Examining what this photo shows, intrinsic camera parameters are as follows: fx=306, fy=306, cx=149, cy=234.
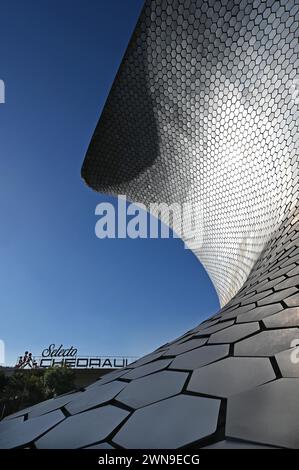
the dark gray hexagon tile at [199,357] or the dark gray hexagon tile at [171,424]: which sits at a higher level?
the dark gray hexagon tile at [199,357]

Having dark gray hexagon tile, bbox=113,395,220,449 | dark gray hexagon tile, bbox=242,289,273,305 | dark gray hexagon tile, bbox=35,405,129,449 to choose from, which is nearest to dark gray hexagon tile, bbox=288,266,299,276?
dark gray hexagon tile, bbox=242,289,273,305

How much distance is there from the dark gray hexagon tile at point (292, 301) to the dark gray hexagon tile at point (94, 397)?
1.51 m

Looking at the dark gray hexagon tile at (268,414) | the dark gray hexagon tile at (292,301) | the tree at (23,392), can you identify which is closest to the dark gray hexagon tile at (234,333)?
the dark gray hexagon tile at (292,301)

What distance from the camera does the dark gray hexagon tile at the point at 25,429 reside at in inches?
70.7

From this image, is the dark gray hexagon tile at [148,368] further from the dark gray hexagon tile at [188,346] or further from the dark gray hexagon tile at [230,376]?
the dark gray hexagon tile at [230,376]

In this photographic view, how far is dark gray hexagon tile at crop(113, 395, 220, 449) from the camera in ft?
4.48

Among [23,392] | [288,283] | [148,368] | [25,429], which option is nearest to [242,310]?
[288,283]

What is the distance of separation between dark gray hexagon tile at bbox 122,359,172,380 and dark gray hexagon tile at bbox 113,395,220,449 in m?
0.68

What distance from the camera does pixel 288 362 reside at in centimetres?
175

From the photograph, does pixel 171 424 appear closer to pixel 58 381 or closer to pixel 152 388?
pixel 152 388

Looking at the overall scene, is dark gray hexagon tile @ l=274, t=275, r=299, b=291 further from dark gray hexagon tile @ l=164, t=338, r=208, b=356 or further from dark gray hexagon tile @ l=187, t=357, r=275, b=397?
dark gray hexagon tile @ l=187, t=357, r=275, b=397

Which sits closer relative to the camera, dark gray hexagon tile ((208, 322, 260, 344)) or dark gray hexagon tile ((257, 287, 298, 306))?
dark gray hexagon tile ((208, 322, 260, 344))

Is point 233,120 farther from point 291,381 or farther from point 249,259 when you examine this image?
point 291,381

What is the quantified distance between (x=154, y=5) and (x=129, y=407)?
7.65 meters
